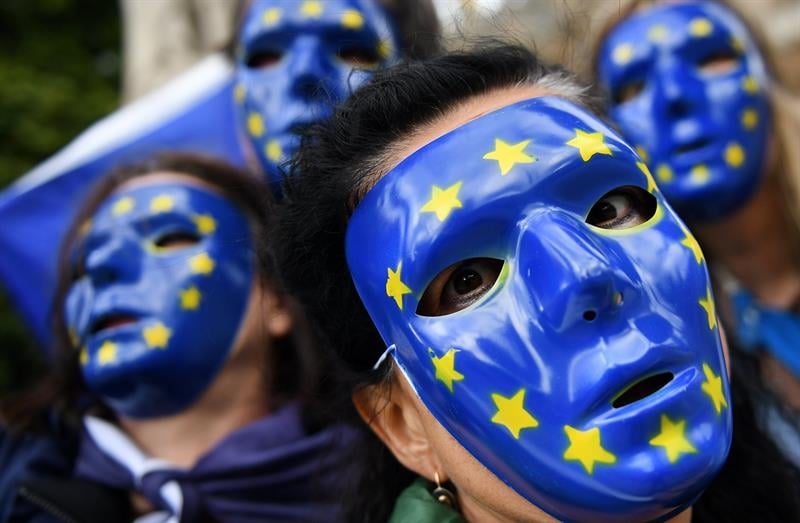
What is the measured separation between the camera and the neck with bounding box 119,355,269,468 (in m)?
2.61

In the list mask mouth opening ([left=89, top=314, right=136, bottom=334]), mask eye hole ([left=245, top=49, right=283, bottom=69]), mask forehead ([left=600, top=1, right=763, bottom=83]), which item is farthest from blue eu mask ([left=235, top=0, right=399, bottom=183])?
mask forehead ([left=600, top=1, right=763, bottom=83])

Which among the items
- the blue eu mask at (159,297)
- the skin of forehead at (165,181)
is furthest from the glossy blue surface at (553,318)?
the skin of forehead at (165,181)

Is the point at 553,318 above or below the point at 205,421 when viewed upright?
above

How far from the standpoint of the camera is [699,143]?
9.23ft

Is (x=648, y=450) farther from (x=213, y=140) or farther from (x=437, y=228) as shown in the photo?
(x=213, y=140)

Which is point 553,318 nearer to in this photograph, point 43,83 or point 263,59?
point 263,59

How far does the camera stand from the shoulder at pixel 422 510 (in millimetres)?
1537

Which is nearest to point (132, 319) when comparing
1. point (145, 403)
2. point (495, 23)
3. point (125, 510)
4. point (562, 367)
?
point (145, 403)

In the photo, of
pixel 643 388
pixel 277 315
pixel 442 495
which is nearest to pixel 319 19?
pixel 277 315

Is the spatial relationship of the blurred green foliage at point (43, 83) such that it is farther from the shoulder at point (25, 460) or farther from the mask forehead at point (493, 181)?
the mask forehead at point (493, 181)

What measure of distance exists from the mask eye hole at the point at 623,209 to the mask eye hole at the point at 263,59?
6.14 feet

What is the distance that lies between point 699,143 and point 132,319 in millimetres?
1978

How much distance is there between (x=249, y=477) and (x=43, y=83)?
4.54 metres

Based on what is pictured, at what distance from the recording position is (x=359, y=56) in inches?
119
